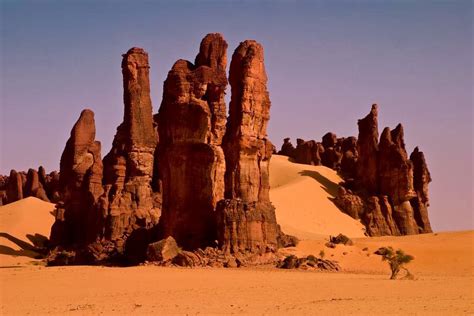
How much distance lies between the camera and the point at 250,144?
1277 inches

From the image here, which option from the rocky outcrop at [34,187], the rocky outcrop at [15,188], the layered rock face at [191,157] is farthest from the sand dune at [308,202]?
the rocky outcrop at [15,188]

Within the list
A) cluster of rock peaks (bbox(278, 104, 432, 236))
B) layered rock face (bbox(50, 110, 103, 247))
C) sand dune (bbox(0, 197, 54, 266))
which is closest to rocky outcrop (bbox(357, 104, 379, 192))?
cluster of rock peaks (bbox(278, 104, 432, 236))

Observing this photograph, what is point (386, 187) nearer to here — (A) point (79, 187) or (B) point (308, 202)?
(B) point (308, 202)

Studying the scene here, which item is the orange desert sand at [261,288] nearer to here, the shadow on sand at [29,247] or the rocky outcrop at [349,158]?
the shadow on sand at [29,247]

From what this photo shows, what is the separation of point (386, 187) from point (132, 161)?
979 inches

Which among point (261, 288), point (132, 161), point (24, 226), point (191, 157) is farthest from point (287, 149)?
point (261, 288)

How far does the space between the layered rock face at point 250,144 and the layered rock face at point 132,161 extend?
23.7 feet

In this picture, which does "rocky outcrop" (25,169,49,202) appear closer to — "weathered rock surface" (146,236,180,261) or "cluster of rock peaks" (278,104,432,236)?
"cluster of rock peaks" (278,104,432,236)

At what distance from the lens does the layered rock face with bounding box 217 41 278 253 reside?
30.5 m

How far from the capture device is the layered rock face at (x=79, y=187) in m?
43.0

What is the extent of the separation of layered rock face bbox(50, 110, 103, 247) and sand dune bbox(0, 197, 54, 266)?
8.89ft

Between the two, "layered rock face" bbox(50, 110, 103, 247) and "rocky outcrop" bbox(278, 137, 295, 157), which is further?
"rocky outcrop" bbox(278, 137, 295, 157)

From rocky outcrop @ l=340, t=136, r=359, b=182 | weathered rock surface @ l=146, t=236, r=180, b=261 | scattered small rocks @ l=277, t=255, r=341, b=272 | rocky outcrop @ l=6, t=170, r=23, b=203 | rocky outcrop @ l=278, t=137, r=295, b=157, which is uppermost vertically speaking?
rocky outcrop @ l=278, t=137, r=295, b=157

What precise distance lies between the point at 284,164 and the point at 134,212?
48.0 metres
